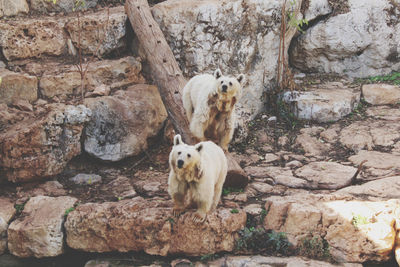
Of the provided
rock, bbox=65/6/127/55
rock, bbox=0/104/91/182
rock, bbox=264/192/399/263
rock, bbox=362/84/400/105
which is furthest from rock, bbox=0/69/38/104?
rock, bbox=362/84/400/105

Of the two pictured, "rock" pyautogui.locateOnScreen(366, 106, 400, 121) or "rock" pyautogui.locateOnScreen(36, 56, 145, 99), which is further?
"rock" pyautogui.locateOnScreen(366, 106, 400, 121)

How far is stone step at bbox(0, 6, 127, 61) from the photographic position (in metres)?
7.74

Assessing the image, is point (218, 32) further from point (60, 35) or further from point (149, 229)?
point (149, 229)

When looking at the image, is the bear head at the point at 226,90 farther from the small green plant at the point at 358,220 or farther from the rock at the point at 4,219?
the rock at the point at 4,219

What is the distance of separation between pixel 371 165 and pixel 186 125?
127 inches

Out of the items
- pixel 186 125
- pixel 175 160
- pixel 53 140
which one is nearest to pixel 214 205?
pixel 175 160

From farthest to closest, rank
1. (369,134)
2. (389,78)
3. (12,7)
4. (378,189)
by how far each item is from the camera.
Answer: (389,78) < (12,7) < (369,134) < (378,189)

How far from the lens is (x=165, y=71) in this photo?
7.11 metres

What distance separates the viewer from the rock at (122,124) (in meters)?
7.32

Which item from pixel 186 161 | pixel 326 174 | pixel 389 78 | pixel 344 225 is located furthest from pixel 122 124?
pixel 389 78

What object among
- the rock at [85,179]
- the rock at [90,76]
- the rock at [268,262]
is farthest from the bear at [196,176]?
the rock at [90,76]

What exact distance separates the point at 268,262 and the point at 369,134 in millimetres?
3995

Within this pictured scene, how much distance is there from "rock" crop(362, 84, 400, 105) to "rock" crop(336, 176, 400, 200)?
325cm

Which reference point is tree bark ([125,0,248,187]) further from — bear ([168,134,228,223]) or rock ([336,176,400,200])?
rock ([336,176,400,200])
